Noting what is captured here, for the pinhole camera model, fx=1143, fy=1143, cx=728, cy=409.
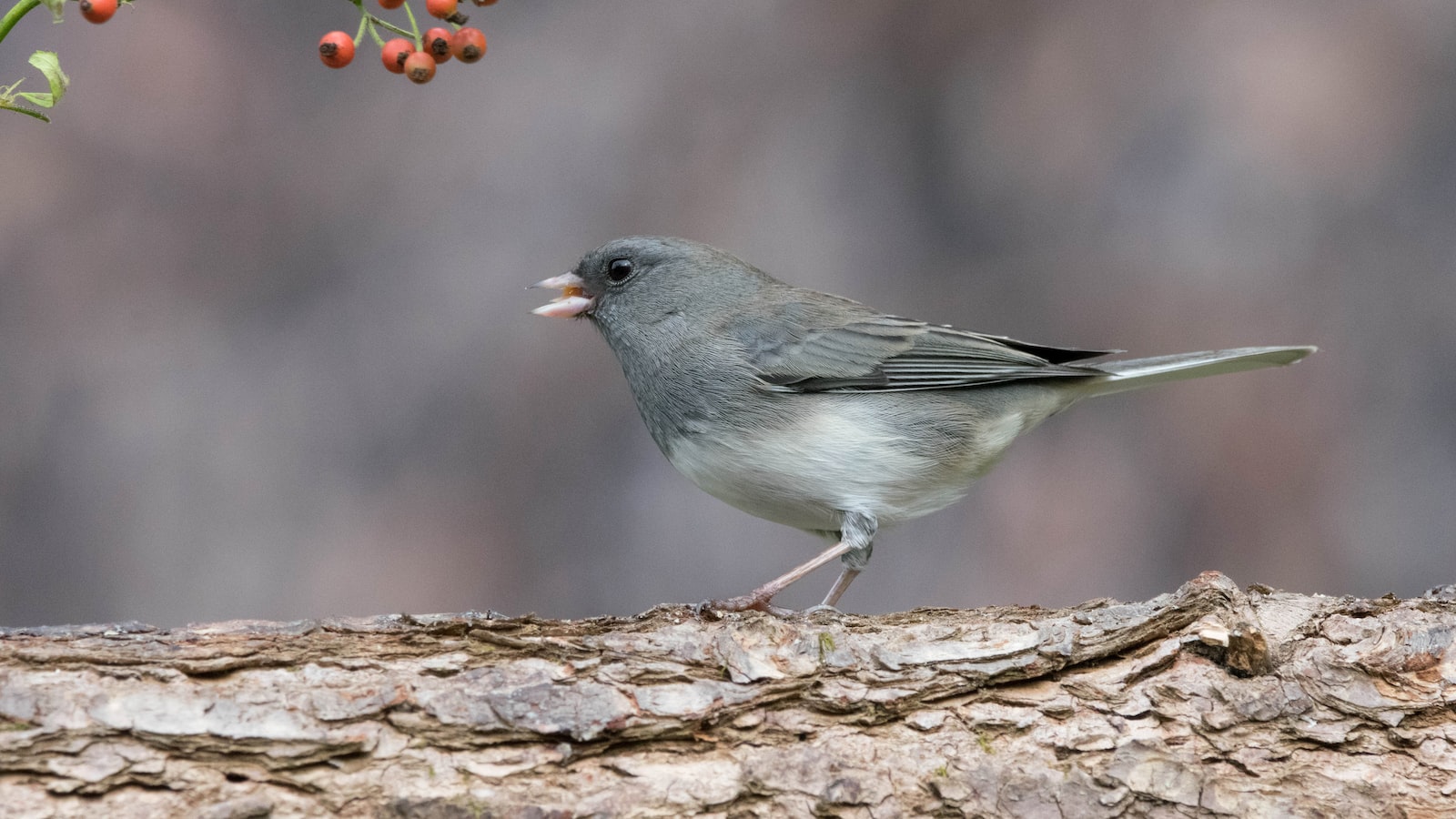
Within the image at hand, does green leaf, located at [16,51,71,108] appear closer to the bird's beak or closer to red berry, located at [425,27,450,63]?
red berry, located at [425,27,450,63]

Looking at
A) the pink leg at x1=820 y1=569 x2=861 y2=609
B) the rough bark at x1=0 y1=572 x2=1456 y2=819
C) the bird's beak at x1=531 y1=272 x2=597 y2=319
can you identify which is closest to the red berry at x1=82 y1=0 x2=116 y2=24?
the rough bark at x1=0 y1=572 x2=1456 y2=819

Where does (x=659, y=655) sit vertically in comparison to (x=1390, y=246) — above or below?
below

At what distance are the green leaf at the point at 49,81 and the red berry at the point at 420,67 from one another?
48 cm

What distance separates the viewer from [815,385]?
2.79m

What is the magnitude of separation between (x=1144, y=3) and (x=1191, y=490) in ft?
5.31

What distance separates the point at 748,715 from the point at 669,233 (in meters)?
2.12

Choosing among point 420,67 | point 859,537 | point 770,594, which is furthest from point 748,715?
point 420,67

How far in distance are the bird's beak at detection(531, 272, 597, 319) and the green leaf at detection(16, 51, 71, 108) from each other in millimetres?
1664

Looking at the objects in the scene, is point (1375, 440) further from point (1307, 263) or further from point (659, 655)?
point (659, 655)

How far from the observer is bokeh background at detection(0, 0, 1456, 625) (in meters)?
3.36

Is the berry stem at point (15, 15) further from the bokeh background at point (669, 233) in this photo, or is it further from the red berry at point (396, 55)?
the bokeh background at point (669, 233)

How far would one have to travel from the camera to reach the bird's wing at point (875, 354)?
2807 mm

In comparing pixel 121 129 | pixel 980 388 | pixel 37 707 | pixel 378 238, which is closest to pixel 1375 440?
pixel 980 388

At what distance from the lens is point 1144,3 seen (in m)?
3.80
